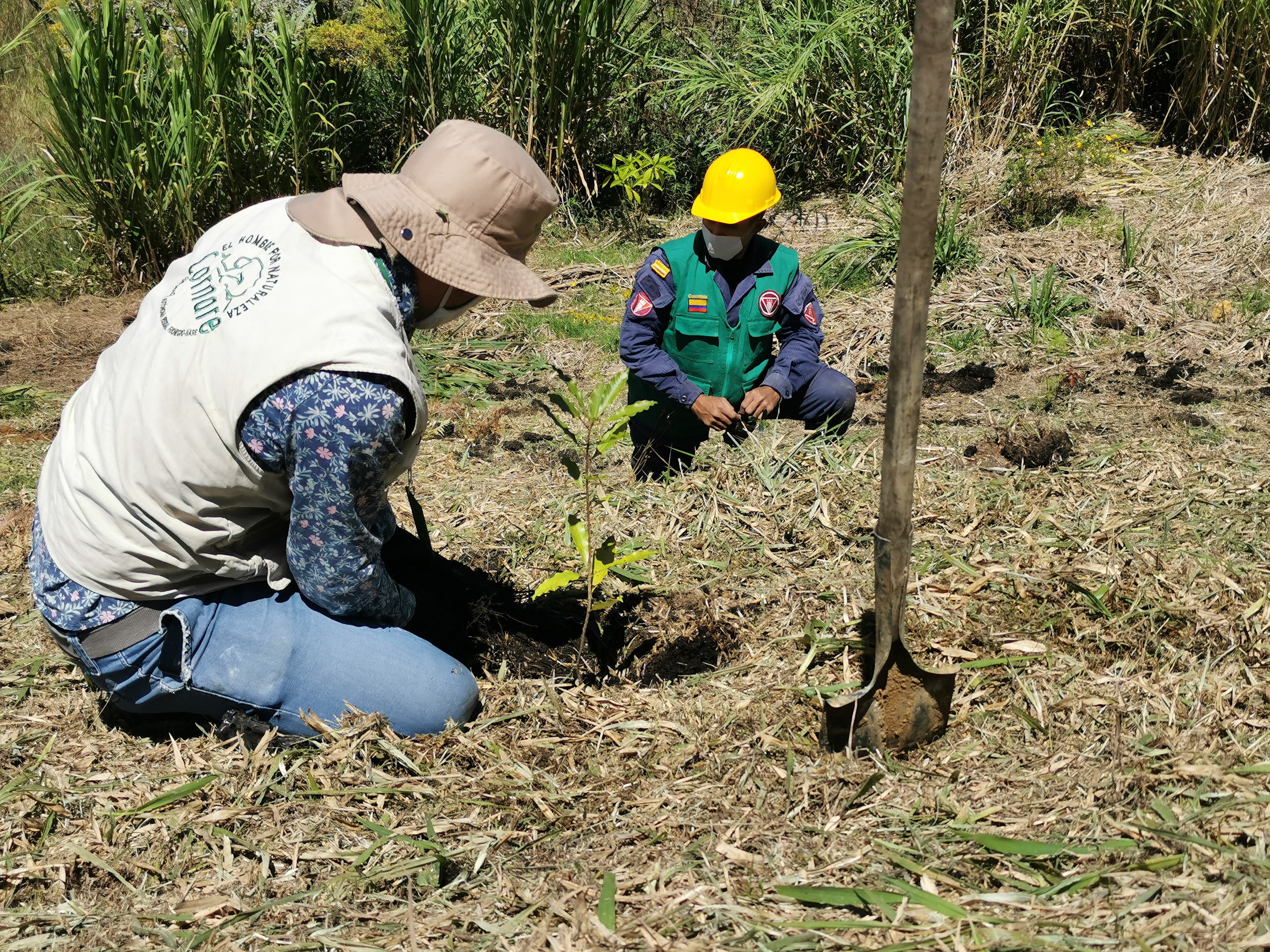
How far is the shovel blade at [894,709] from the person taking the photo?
2410 mm

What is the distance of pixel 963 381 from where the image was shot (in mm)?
4750

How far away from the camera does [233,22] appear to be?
605 centimetres

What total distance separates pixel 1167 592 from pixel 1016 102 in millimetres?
5237

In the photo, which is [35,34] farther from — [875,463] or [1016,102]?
[875,463]

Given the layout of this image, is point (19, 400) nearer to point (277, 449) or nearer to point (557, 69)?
point (277, 449)

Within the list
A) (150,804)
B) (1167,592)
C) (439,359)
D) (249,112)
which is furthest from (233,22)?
(1167,592)

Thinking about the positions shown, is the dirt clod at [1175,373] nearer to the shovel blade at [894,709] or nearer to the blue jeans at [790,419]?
the blue jeans at [790,419]

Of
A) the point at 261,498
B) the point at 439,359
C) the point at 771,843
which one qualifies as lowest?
the point at 439,359

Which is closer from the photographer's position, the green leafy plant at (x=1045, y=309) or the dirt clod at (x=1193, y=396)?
the dirt clod at (x=1193, y=396)

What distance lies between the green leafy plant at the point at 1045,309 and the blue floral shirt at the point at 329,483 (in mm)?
3617

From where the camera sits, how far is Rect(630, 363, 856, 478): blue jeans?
13.6ft

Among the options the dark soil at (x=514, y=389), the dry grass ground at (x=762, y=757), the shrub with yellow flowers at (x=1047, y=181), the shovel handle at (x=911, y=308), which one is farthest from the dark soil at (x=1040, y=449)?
the shrub with yellow flowers at (x=1047, y=181)

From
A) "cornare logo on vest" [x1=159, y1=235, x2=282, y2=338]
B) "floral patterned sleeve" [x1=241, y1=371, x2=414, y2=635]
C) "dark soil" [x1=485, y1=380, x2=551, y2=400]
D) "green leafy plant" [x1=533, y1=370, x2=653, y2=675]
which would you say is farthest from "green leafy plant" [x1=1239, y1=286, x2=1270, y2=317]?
"cornare logo on vest" [x1=159, y1=235, x2=282, y2=338]

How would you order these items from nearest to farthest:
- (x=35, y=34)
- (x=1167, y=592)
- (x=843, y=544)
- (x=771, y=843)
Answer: (x=771, y=843)
(x=1167, y=592)
(x=843, y=544)
(x=35, y=34)
